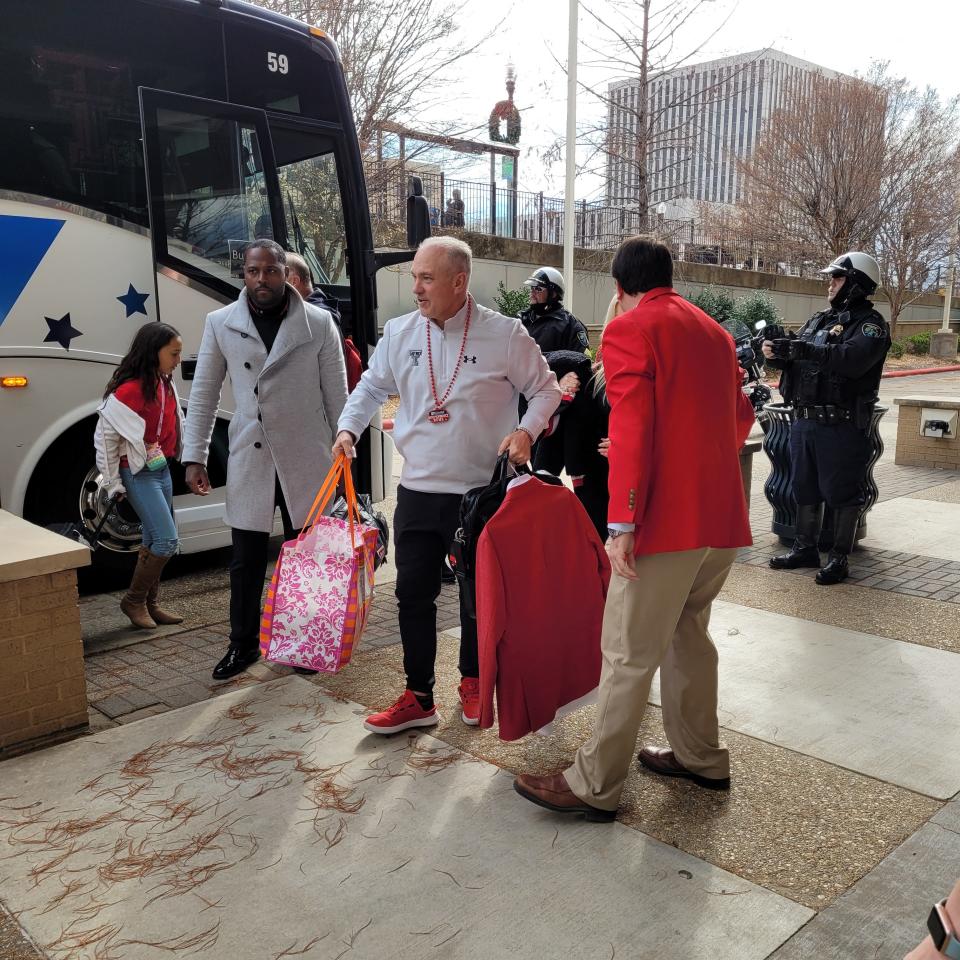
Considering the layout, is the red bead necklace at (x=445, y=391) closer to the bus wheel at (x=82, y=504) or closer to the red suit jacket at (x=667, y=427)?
the red suit jacket at (x=667, y=427)

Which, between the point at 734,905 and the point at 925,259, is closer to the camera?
the point at 734,905

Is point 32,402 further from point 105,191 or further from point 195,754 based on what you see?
point 195,754

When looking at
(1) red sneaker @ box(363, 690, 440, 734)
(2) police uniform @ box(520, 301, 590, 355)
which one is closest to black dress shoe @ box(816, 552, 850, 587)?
(2) police uniform @ box(520, 301, 590, 355)

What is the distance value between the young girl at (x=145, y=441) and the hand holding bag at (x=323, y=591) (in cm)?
135

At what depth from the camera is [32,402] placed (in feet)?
18.1

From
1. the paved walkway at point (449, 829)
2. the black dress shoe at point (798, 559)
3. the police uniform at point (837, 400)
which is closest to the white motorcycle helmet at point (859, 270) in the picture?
the police uniform at point (837, 400)

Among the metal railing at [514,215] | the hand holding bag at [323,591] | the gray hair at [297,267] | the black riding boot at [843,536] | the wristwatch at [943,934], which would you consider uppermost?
the metal railing at [514,215]

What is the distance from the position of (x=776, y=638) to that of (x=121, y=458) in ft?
11.8

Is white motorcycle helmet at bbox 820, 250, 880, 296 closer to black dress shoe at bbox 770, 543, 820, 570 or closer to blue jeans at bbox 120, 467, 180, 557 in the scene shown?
black dress shoe at bbox 770, 543, 820, 570

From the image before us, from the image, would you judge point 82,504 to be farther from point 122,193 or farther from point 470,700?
point 470,700

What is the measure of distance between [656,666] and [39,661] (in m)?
2.39

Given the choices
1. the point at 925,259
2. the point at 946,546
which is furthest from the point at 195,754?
the point at 925,259

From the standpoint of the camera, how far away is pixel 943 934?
4.49ft

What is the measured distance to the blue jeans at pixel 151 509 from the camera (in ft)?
16.9
